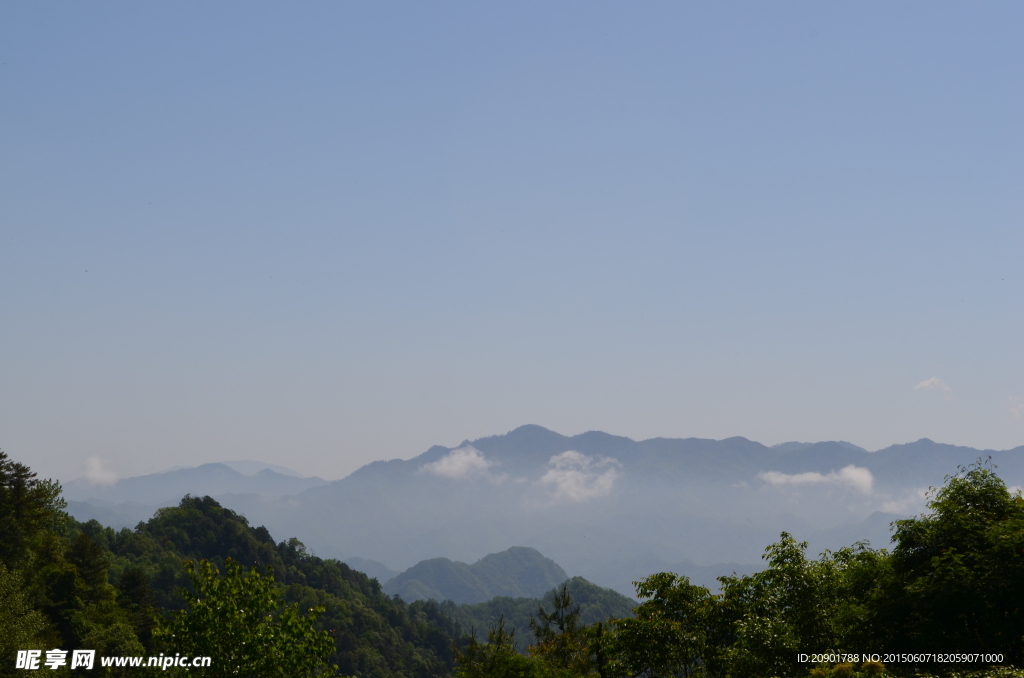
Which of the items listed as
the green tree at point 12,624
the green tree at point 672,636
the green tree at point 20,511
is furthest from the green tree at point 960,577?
the green tree at point 20,511

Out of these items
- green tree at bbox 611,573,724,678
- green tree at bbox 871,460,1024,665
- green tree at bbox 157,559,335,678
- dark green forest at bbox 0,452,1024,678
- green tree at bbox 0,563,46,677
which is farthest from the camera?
green tree at bbox 0,563,46,677

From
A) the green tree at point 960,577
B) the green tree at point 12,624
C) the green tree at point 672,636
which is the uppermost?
the green tree at point 960,577

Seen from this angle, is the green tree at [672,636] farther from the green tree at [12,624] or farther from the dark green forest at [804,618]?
the green tree at [12,624]

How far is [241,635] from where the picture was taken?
2797cm

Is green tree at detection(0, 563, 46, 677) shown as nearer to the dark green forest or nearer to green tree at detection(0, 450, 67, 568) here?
green tree at detection(0, 450, 67, 568)

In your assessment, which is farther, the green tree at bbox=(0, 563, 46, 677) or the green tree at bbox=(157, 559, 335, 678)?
the green tree at bbox=(0, 563, 46, 677)

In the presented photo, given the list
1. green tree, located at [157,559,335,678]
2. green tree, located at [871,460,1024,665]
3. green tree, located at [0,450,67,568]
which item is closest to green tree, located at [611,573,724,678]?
green tree, located at [871,460,1024,665]

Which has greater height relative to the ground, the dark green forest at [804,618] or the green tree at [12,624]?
the dark green forest at [804,618]

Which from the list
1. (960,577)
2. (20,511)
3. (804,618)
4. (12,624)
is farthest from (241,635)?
(20,511)

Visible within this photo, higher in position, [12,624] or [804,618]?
[804,618]

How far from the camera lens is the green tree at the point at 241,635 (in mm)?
27688

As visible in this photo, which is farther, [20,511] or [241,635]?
[20,511]

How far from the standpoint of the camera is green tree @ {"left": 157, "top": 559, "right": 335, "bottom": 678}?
27688 mm

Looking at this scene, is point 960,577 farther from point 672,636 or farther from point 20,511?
point 20,511
